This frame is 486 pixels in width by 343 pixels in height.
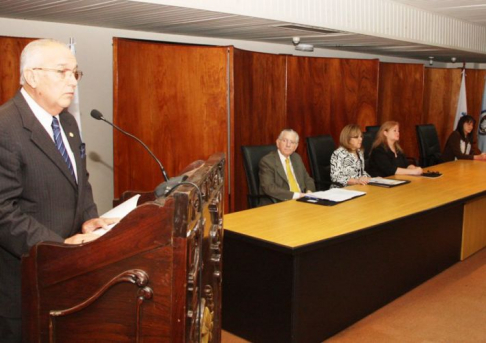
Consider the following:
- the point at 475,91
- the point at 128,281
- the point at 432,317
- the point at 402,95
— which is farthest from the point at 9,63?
the point at 475,91

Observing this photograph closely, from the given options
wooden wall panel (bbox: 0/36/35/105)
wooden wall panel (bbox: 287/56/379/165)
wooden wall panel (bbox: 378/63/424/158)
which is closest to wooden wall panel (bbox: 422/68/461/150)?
wooden wall panel (bbox: 378/63/424/158)

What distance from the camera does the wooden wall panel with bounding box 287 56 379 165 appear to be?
5.25 metres

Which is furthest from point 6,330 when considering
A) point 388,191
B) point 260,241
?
point 388,191

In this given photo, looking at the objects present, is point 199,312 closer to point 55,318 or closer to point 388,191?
point 55,318

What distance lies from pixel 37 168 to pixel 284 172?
2.78 metres

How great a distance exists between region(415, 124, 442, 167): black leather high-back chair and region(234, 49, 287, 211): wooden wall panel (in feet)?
6.55

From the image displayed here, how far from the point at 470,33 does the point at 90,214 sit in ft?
19.3

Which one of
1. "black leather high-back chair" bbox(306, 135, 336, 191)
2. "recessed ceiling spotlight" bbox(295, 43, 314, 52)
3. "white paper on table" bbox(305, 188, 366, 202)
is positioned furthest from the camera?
"recessed ceiling spotlight" bbox(295, 43, 314, 52)

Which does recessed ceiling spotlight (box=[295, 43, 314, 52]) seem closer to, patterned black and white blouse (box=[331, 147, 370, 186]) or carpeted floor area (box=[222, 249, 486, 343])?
patterned black and white blouse (box=[331, 147, 370, 186])

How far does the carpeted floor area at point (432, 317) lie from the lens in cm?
286

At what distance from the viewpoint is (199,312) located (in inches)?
47.9

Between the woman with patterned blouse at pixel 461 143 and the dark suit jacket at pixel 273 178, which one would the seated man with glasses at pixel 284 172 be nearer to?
the dark suit jacket at pixel 273 178

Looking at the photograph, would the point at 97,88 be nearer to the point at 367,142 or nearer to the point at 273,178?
the point at 273,178

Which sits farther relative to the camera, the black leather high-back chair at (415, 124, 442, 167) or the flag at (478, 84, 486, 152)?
the flag at (478, 84, 486, 152)
